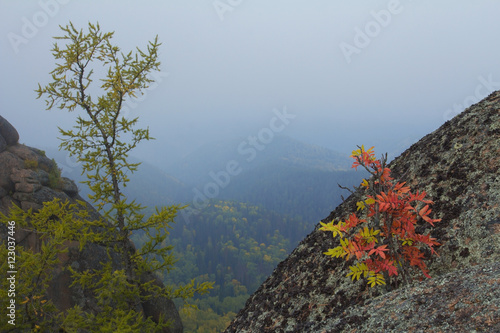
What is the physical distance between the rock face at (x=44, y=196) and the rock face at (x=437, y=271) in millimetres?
12994

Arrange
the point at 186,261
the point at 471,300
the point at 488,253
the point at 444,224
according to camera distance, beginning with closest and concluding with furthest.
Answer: the point at 471,300, the point at 488,253, the point at 444,224, the point at 186,261

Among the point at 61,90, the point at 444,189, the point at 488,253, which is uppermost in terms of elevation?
the point at 61,90

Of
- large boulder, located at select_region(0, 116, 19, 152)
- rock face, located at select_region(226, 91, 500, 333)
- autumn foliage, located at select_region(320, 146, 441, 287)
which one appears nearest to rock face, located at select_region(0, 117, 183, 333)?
large boulder, located at select_region(0, 116, 19, 152)

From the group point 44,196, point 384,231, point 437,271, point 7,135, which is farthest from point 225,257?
point 384,231

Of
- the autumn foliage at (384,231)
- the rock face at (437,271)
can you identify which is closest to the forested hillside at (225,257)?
the rock face at (437,271)

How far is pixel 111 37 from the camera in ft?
34.1

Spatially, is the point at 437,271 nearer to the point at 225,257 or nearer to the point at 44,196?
the point at 44,196

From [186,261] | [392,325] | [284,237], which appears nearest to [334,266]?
[392,325]

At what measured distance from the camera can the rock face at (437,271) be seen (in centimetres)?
377

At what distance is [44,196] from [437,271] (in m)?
26.1

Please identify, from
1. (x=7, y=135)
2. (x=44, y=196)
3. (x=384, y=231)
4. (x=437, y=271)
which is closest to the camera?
(x=384, y=231)

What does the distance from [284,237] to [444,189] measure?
188 meters

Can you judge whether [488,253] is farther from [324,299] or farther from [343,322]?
[324,299]

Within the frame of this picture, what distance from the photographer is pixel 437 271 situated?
16.9 ft
